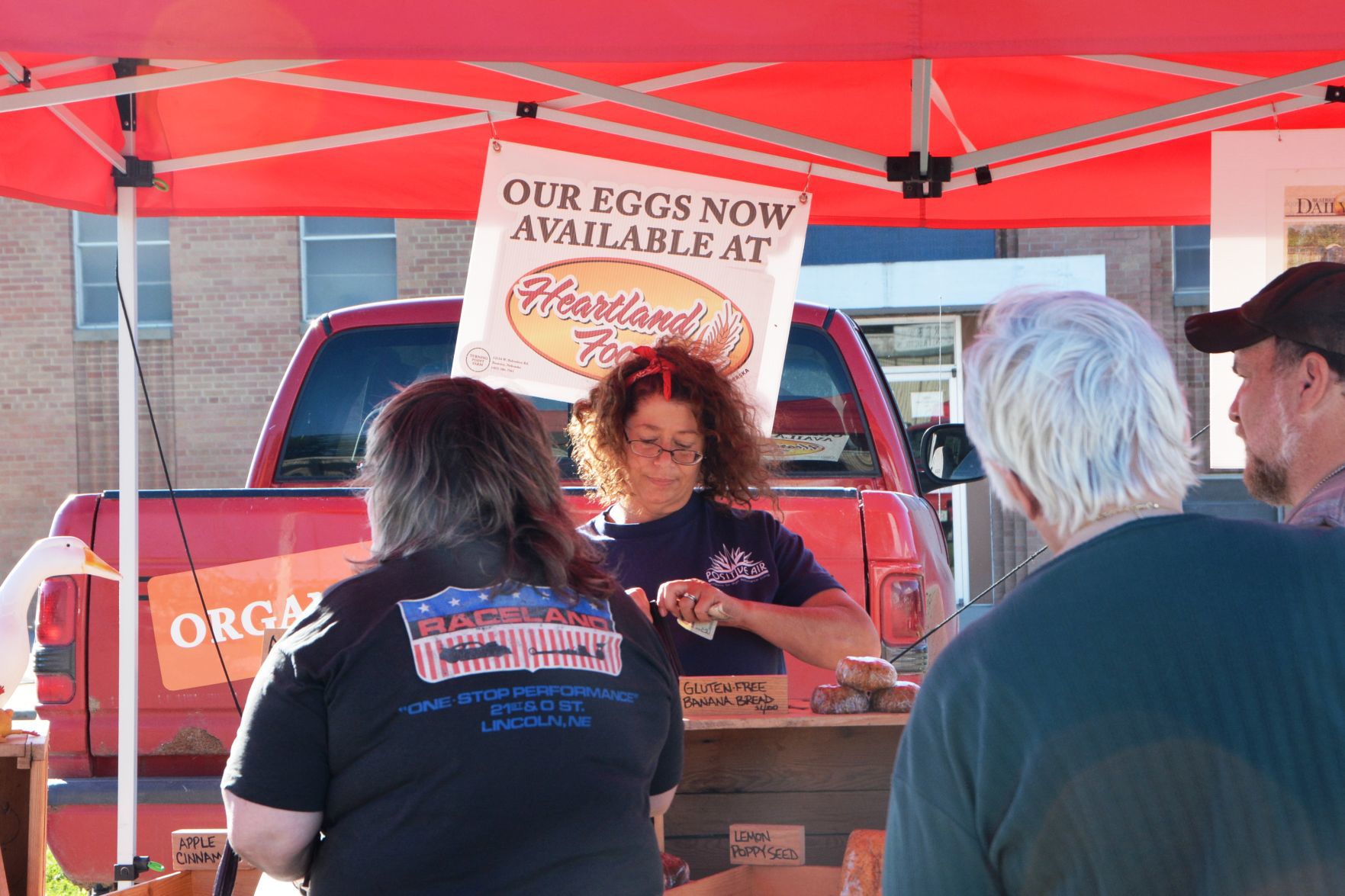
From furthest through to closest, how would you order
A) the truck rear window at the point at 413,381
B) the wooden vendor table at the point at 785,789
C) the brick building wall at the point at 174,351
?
the brick building wall at the point at 174,351 < the truck rear window at the point at 413,381 < the wooden vendor table at the point at 785,789

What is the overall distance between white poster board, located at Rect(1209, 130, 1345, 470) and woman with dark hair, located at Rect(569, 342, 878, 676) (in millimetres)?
1273

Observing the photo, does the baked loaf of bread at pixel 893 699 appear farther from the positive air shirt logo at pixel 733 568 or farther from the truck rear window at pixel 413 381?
the truck rear window at pixel 413 381

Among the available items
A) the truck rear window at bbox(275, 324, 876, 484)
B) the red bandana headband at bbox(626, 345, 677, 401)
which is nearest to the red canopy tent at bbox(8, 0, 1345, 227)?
the truck rear window at bbox(275, 324, 876, 484)

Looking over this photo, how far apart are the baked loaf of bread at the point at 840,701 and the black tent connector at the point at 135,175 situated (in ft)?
8.68

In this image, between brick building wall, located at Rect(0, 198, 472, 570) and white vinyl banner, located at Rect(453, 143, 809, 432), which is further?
brick building wall, located at Rect(0, 198, 472, 570)

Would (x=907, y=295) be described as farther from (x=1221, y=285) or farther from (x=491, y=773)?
(x=491, y=773)

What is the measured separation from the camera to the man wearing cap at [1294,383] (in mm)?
2330

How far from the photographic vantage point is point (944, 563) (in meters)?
3.96

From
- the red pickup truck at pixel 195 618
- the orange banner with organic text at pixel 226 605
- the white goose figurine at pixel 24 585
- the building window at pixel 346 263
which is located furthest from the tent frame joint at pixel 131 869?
the building window at pixel 346 263

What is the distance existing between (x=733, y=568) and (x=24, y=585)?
5.50 feet

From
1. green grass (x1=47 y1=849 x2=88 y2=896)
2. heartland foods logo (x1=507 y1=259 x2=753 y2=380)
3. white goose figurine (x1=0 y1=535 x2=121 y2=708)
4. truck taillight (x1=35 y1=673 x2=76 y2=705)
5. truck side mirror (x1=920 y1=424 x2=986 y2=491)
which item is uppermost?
heartland foods logo (x1=507 y1=259 x2=753 y2=380)

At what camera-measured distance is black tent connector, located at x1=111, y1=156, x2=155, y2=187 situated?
384 centimetres

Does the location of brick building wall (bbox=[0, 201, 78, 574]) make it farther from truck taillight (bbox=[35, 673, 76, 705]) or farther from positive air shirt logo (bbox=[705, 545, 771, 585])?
positive air shirt logo (bbox=[705, 545, 771, 585])

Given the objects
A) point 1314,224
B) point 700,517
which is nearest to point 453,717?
point 700,517
